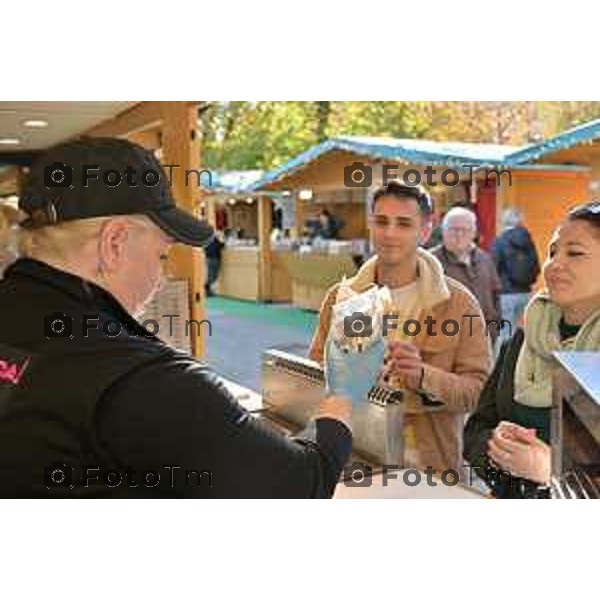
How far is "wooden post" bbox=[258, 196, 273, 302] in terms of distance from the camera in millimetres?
2697

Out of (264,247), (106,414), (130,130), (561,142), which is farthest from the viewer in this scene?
(264,247)

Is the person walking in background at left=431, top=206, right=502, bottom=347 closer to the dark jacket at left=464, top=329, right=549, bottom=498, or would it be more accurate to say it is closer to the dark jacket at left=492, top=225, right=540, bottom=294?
the dark jacket at left=492, top=225, right=540, bottom=294

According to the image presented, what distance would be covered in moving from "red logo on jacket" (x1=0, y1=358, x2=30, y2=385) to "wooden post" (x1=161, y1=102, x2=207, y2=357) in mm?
696

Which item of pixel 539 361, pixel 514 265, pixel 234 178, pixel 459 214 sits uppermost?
pixel 234 178

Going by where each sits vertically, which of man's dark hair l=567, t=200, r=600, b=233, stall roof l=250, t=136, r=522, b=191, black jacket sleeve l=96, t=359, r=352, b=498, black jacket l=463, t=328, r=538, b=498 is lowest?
black jacket l=463, t=328, r=538, b=498

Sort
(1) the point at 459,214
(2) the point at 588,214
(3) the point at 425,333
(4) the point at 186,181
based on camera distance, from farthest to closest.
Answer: (1) the point at 459,214 < (4) the point at 186,181 < (3) the point at 425,333 < (2) the point at 588,214

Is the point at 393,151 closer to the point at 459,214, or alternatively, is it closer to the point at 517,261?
the point at 459,214

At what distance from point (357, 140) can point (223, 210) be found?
0.46 m

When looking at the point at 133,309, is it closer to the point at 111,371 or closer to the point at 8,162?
the point at 111,371

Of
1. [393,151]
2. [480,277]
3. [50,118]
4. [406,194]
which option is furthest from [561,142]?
[50,118]

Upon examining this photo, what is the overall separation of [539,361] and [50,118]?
3.23 feet

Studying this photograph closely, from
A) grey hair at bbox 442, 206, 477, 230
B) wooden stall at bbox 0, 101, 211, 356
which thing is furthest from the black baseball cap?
grey hair at bbox 442, 206, 477, 230

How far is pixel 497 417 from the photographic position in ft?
4.04

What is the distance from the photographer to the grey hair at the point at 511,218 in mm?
1859
